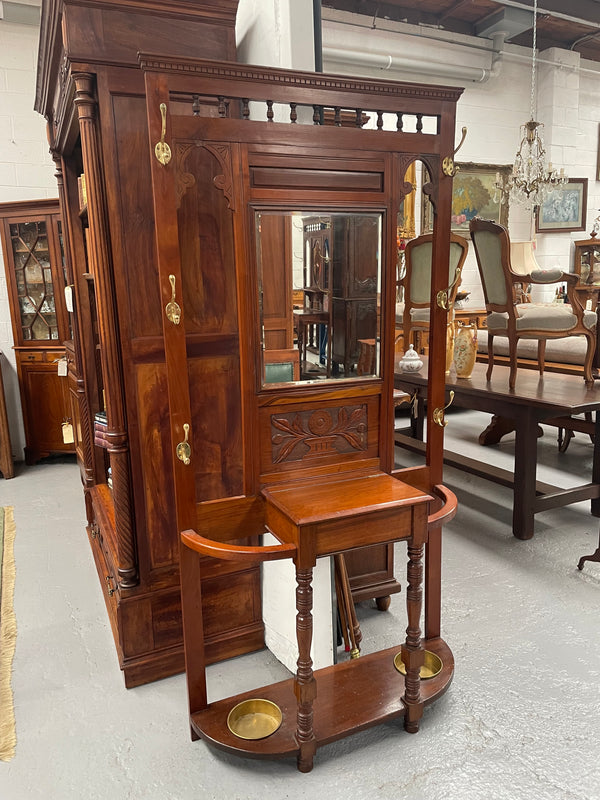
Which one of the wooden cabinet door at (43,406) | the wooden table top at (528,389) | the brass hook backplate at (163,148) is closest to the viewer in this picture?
the brass hook backplate at (163,148)

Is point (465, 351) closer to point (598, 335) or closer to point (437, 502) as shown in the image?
point (598, 335)

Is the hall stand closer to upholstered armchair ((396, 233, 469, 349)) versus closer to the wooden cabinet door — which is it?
upholstered armchair ((396, 233, 469, 349))

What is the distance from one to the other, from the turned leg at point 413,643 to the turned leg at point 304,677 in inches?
12.6

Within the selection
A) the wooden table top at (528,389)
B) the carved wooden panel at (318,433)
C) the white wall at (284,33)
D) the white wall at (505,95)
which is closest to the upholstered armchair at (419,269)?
the wooden table top at (528,389)

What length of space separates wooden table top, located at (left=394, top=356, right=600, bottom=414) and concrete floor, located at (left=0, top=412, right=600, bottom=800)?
76cm

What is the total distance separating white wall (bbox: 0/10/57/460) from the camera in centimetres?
420

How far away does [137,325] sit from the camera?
1989mm

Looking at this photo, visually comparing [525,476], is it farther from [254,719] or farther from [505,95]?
[505,95]

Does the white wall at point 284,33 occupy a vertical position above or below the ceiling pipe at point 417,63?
below

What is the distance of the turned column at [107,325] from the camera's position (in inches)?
72.3

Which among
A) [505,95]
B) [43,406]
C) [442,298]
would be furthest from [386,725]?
[505,95]

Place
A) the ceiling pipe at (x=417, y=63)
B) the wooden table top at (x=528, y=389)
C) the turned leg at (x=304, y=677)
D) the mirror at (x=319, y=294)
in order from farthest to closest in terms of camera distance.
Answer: the ceiling pipe at (x=417, y=63) < the wooden table top at (x=528, y=389) < the mirror at (x=319, y=294) < the turned leg at (x=304, y=677)

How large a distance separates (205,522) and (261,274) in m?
0.75

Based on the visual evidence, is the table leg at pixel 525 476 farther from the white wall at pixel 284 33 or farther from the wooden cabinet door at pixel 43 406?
the wooden cabinet door at pixel 43 406
